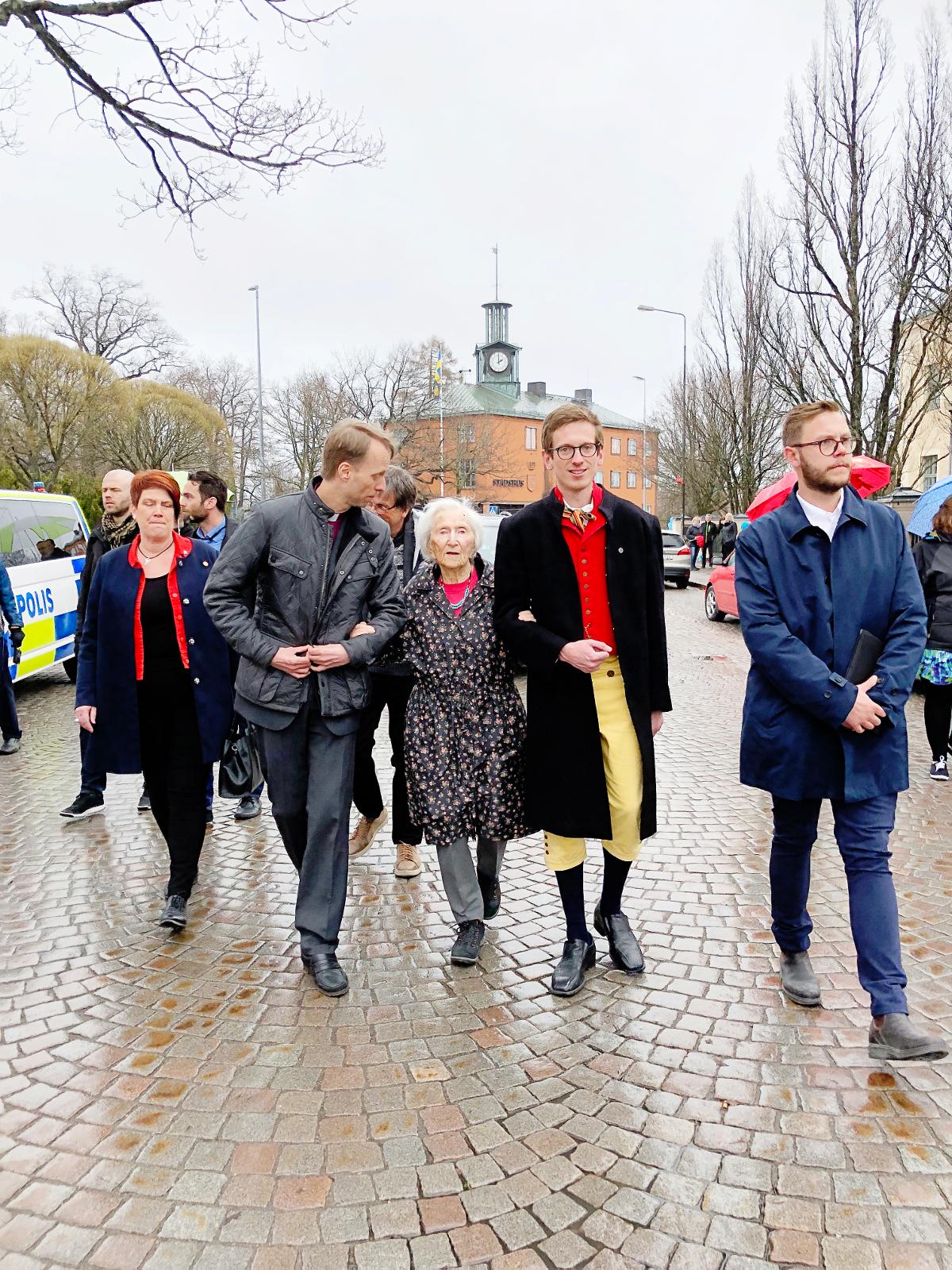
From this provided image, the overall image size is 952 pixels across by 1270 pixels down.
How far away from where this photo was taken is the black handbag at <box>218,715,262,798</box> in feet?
14.8

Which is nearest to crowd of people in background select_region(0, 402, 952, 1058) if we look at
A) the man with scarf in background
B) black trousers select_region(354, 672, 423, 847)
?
black trousers select_region(354, 672, 423, 847)

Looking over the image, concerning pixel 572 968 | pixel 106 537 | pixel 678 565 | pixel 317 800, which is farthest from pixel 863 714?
pixel 678 565

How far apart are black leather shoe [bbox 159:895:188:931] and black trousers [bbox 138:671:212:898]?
3.2 inches

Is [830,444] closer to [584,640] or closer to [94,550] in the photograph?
A: [584,640]

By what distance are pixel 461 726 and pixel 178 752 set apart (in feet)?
4.83

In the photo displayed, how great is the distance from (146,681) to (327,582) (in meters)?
1.26

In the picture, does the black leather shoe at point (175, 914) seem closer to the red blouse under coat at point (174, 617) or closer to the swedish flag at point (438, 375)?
the red blouse under coat at point (174, 617)

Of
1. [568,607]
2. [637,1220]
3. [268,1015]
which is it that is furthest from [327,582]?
[637,1220]

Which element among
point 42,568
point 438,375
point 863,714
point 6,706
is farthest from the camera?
point 438,375

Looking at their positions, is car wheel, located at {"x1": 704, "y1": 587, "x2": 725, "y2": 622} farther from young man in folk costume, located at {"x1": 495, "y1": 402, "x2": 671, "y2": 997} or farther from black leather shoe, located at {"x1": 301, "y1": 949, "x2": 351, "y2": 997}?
black leather shoe, located at {"x1": 301, "y1": 949, "x2": 351, "y2": 997}

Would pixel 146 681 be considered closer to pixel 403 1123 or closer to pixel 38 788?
pixel 403 1123

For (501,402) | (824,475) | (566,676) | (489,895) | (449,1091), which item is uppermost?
(501,402)

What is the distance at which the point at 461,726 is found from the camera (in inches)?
150

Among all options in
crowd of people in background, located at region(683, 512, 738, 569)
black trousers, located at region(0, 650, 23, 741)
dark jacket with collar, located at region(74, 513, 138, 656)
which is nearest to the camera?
dark jacket with collar, located at region(74, 513, 138, 656)
